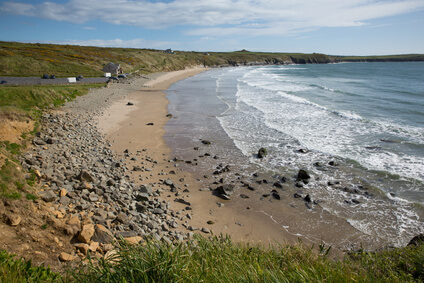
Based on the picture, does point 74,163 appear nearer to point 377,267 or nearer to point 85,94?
point 377,267

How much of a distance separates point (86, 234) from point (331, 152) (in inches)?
583

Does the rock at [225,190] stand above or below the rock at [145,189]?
below

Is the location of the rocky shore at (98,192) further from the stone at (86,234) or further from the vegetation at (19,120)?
the vegetation at (19,120)

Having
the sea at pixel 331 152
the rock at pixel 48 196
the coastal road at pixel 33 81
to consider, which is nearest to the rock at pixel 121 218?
the rock at pixel 48 196

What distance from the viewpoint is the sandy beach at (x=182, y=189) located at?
917 cm

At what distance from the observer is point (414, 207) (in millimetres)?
10438


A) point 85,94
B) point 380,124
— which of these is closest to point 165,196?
point 380,124

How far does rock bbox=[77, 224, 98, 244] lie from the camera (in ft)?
21.6

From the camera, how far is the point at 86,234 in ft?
21.9

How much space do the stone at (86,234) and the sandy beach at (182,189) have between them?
305 centimetres

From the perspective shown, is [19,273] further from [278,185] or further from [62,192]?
[278,185]

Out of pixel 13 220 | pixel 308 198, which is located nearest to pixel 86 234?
pixel 13 220

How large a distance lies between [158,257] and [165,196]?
7.04 meters

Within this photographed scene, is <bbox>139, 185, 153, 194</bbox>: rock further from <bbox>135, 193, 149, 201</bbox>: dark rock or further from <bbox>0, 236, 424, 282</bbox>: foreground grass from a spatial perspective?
<bbox>0, 236, 424, 282</bbox>: foreground grass
